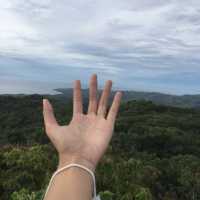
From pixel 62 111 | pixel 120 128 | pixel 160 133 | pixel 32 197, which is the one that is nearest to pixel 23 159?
pixel 32 197

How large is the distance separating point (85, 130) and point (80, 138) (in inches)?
2.4

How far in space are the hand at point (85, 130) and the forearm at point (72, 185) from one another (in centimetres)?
5

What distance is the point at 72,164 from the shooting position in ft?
3.99

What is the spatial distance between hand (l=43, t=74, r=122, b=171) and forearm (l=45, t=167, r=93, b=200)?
0.05 metres

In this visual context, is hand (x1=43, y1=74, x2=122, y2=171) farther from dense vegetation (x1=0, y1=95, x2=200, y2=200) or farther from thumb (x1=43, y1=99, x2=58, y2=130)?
dense vegetation (x1=0, y1=95, x2=200, y2=200)

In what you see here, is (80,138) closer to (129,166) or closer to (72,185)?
(72,185)

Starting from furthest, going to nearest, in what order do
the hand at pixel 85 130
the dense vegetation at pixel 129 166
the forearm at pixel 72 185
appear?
the dense vegetation at pixel 129 166
the hand at pixel 85 130
the forearm at pixel 72 185

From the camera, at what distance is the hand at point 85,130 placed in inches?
50.9

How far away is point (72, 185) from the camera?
116 cm

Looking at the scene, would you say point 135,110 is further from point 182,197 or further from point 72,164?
point 72,164

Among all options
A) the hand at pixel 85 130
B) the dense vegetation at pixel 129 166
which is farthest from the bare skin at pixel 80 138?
the dense vegetation at pixel 129 166

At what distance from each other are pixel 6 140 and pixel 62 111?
52.9 feet

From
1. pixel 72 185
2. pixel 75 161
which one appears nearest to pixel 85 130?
pixel 75 161

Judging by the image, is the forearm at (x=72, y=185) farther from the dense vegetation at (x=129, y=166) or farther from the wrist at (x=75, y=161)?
the dense vegetation at (x=129, y=166)
